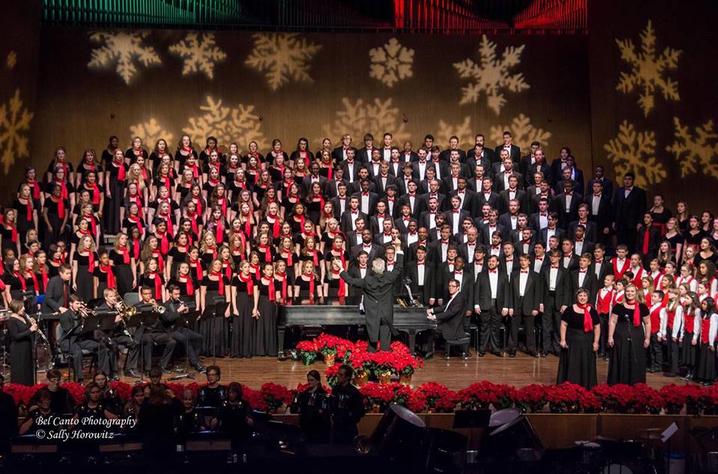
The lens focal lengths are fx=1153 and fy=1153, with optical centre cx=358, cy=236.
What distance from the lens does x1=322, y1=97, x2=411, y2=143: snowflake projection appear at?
17.4m

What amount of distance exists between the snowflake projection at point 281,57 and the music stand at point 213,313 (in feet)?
18.7

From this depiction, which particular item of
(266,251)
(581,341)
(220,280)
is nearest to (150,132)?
(266,251)

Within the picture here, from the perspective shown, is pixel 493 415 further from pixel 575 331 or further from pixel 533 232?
pixel 533 232

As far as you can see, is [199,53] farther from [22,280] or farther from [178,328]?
[178,328]

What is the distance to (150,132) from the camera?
17109mm

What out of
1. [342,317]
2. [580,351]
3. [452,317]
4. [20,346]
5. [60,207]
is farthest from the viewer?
[60,207]

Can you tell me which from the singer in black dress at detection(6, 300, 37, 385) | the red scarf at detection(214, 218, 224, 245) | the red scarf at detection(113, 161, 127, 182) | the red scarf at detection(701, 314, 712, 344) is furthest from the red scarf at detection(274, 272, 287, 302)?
the red scarf at detection(701, 314, 712, 344)

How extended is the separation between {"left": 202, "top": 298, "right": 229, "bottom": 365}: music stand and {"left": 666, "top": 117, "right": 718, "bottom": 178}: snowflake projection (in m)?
7.27

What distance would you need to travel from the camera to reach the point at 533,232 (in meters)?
13.9

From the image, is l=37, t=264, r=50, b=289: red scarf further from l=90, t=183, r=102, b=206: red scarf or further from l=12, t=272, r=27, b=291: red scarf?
l=90, t=183, r=102, b=206: red scarf

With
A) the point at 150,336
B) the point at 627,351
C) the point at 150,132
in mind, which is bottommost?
the point at 627,351

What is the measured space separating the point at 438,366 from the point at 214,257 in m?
2.81

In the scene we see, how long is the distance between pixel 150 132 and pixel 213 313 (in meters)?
5.84

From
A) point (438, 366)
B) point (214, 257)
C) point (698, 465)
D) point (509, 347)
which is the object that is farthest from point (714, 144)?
point (698, 465)
